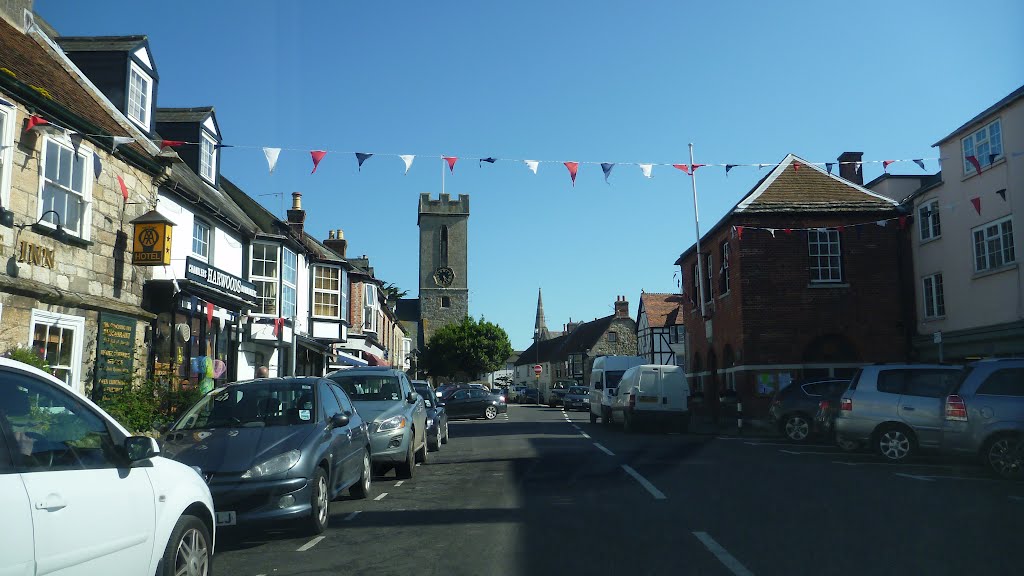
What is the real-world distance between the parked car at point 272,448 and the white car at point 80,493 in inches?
76.6

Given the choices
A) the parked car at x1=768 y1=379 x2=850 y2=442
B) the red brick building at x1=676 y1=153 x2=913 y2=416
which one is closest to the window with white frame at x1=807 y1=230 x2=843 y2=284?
the red brick building at x1=676 y1=153 x2=913 y2=416

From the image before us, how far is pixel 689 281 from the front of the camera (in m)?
38.2

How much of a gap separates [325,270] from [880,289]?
67.7ft

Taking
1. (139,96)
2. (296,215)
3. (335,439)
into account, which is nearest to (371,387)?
(335,439)

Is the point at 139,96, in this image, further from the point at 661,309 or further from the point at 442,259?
the point at 442,259

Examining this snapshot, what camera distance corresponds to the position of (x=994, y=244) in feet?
78.3

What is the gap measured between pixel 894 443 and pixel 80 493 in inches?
555

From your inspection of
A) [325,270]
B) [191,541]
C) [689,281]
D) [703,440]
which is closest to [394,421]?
[191,541]

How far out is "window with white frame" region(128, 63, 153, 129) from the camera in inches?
709

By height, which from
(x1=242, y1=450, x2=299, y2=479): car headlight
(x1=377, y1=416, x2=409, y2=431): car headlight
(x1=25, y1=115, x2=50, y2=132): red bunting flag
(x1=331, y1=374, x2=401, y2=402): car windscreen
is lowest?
(x1=242, y1=450, x2=299, y2=479): car headlight

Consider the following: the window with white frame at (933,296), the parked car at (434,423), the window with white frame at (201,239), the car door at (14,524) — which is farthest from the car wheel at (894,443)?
the window with white frame at (201,239)

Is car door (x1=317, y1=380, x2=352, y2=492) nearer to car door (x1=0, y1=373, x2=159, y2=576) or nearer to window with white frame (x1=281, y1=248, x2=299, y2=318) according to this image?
car door (x1=0, y1=373, x2=159, y2=576)

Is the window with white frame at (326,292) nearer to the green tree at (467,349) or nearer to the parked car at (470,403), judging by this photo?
the parked car at (470,403)

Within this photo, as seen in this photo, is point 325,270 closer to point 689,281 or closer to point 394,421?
point 689,281
